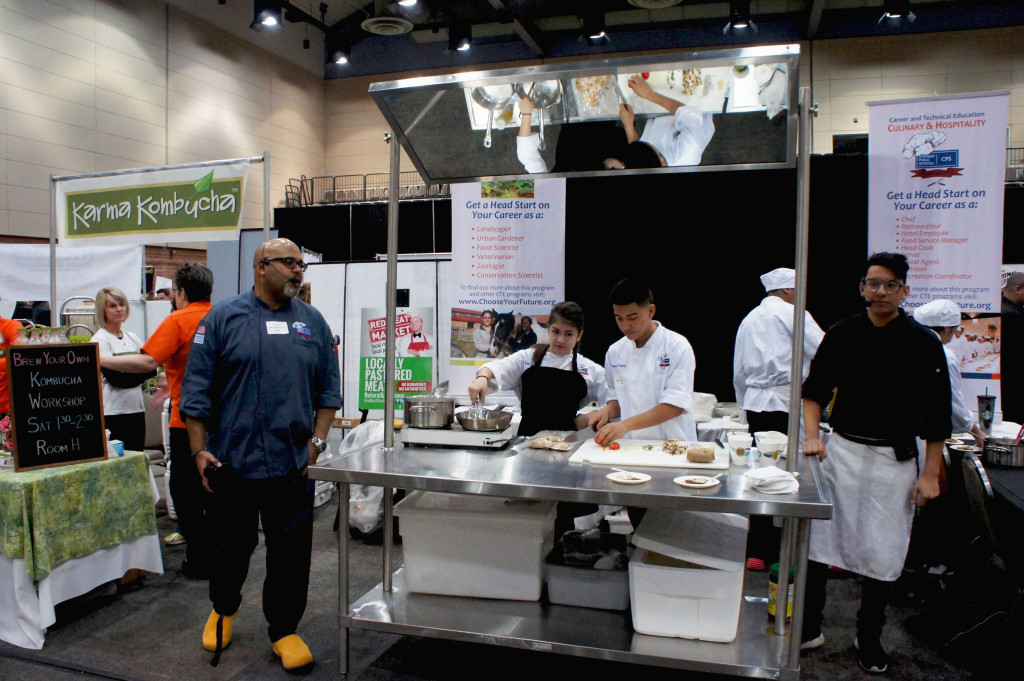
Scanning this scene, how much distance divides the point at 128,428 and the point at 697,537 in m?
3.42

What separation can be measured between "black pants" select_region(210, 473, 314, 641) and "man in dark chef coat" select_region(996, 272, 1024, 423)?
4.77 metres

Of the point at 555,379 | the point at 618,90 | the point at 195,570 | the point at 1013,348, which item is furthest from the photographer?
the point at 1013,348

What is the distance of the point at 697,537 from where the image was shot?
2.38 metres

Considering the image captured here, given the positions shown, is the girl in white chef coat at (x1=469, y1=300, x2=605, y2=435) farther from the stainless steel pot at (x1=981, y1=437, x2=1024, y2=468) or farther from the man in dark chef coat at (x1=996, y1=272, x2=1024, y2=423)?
the man in dark chef coat at (x1=996, y1=272, x2=1024, y2=423)

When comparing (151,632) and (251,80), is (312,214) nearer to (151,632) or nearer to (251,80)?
(251,80)

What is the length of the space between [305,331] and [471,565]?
107cm

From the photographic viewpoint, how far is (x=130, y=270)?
16.5 feet

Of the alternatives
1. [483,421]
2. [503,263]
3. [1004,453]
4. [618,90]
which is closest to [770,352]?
[1004,453]

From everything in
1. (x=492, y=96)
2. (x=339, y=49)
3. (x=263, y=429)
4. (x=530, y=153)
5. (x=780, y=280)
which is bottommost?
(x=263, y=429)

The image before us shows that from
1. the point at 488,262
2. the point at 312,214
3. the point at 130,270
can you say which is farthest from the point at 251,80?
the point at 488,262

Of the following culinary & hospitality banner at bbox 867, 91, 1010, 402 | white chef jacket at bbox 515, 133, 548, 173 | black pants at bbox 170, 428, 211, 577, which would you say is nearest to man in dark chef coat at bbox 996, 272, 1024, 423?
culinary & hospitality banner at bbox 867, 91, 1010, 402

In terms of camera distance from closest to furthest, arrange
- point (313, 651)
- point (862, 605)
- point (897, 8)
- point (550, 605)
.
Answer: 1. point (550, 605)
2. point (862, 605)
3. point (313, 651)
4. point (897, 8)

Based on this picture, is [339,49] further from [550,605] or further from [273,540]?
[550,605]

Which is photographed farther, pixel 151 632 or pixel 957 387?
pixel 957 387
